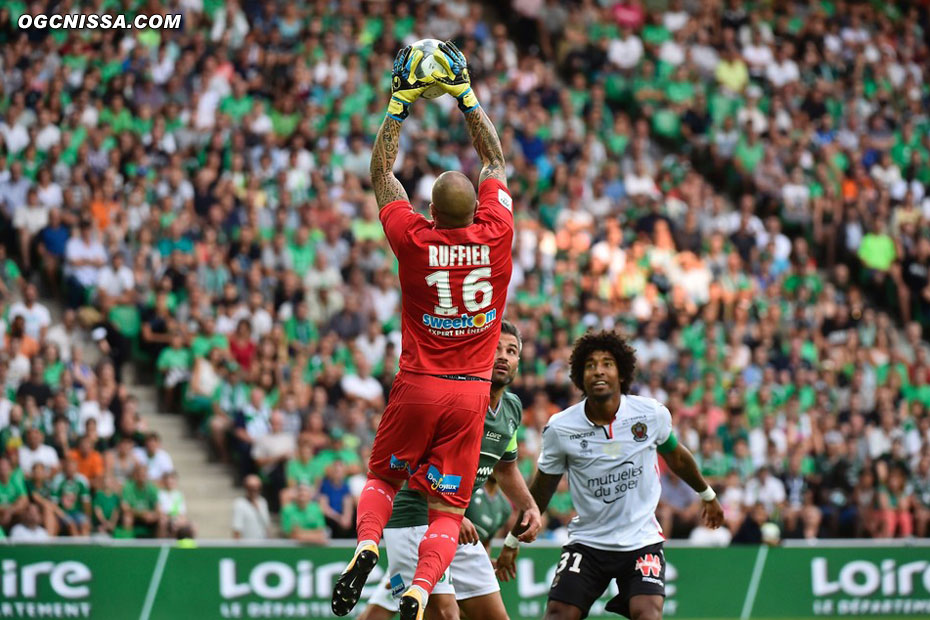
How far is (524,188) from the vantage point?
858 inches

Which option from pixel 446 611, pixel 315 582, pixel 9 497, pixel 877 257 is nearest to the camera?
pixel 446 611

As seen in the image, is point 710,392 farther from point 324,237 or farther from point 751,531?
point 324,237

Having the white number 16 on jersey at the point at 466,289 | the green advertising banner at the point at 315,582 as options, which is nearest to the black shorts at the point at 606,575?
the white number 16 on jersey at the point at 466,289

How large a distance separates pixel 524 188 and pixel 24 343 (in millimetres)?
8046

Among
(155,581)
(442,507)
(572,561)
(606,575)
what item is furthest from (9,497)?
(442,507)

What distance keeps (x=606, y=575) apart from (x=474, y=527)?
2.95 ft

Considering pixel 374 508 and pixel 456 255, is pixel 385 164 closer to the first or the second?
pixel 456 255

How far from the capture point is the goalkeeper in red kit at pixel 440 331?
8.12 m

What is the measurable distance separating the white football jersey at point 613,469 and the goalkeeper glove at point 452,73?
2360 mm

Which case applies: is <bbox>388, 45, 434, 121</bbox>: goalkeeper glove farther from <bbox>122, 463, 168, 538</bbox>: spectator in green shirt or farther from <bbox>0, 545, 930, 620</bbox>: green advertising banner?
<bbox>122, 463, 168, 538</bbox>: spectator in green shirt

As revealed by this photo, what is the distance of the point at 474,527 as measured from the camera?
9359 millimetres

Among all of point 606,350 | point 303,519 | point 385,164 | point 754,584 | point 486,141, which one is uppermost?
point 486,141
